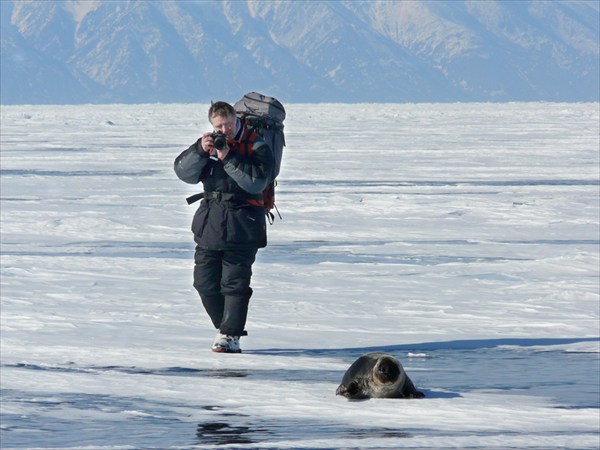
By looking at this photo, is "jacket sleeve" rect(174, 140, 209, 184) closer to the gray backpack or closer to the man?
the man

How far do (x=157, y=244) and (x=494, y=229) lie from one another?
12.2ft

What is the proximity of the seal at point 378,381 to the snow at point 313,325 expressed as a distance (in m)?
0.07

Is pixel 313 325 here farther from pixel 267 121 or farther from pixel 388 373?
pixel 388 373

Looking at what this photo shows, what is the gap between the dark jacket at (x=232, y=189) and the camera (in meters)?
5.78

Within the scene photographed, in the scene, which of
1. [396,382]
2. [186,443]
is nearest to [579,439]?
[396,382]

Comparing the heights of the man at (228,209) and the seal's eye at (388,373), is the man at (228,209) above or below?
above

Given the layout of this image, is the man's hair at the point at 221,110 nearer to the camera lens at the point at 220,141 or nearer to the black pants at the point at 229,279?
the camera lens at the point at 220,141

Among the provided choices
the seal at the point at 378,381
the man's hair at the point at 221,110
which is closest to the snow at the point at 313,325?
the seal at the point at 378,381

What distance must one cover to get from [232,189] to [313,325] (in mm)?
1405

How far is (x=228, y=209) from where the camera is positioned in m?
5.89

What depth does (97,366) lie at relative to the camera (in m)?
5.64

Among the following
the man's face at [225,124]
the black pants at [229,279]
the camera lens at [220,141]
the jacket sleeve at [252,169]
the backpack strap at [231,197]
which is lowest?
the black pants at [229,279]

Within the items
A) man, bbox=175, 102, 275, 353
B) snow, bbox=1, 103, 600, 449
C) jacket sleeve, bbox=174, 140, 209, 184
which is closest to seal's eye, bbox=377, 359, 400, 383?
snow, bbox=1, 103, 600, 449

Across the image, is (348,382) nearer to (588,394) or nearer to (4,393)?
(588,394)
